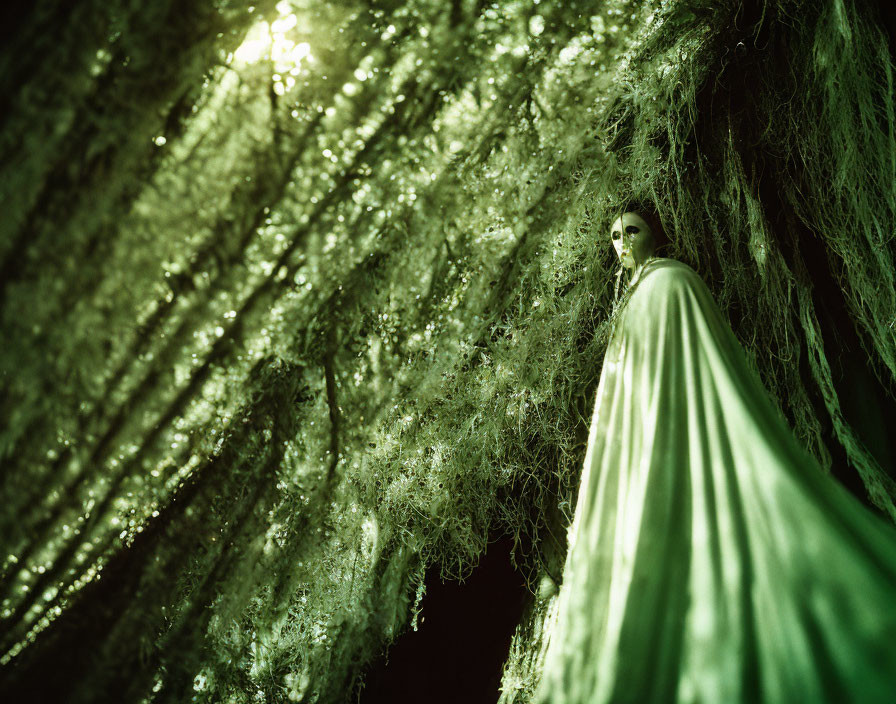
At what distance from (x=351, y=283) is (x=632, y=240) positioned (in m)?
0.73

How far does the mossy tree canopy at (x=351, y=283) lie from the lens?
59cm

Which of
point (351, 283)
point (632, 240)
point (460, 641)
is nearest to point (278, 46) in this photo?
point (351, 283)

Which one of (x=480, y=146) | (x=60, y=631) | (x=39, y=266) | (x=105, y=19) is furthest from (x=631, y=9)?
(x=60, y=631)

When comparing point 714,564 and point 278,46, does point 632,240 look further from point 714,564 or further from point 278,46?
point 278,46

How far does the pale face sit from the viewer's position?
1.21 metres

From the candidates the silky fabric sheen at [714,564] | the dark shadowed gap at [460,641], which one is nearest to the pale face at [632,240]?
the silky fabric sheen at [714,564]

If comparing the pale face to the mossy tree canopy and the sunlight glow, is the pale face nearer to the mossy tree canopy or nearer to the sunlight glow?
the mossy tree canopy

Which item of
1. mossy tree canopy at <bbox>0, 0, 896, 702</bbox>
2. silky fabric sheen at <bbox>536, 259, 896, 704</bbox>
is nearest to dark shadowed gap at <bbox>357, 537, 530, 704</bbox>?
mossy tree canopy at <bbox>0, 0, 896, 702</bbox>

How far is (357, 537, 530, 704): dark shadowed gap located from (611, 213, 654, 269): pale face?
763 mm

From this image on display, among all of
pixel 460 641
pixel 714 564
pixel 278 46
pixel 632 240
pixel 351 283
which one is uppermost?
pixel 632 240

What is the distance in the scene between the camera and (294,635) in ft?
3.44

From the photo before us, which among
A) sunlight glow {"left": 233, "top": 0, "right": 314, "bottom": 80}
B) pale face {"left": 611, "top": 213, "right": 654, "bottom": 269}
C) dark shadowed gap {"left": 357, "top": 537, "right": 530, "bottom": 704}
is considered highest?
pale face {"left": 611, "top": 213, "right": 654, "bottom": 269}

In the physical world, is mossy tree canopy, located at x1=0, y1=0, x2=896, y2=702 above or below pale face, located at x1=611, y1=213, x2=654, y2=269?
below

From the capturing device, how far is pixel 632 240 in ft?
3.99
